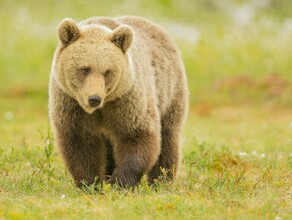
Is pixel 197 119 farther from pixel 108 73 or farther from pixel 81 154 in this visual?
pixel 108 73

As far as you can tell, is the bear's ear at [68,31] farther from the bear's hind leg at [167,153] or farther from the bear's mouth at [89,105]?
the bear's hind leg at [167,153]

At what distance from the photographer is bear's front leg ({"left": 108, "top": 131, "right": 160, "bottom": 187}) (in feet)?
20.6

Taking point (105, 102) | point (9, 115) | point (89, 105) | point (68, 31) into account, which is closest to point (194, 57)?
point (9, 115)

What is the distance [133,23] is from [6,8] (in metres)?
14.0

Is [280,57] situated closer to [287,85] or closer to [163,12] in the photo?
[287,85]

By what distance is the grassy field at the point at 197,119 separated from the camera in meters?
5.38

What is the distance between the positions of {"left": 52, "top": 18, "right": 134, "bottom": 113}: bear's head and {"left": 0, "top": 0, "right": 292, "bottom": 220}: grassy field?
82cm

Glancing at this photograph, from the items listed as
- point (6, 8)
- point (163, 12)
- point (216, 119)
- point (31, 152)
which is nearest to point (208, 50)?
point (216, 119)

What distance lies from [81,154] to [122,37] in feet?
3.78

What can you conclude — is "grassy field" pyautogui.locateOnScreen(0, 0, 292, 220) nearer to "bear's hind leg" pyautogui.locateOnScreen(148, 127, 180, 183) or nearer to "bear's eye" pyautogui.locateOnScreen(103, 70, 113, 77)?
"bear's hind leg" pyautogui.locateOnScreen(148, 127, 180, 183)

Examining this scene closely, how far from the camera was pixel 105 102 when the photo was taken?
20.3 ft

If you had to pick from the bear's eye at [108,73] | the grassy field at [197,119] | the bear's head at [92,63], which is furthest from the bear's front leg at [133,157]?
the bear's eye at [108,73]

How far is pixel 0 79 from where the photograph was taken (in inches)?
603

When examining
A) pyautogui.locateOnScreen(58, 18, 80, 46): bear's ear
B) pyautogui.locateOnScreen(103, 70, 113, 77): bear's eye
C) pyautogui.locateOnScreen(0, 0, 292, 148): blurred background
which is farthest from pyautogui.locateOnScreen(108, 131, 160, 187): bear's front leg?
pyautogui.locateOnScreen(0, 0, 292, 148): blurred background
